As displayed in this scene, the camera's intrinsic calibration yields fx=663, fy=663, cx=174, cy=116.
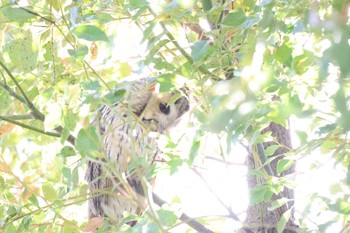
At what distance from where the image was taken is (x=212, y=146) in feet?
4.62

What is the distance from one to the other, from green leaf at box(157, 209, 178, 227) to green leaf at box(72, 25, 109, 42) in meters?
0.26

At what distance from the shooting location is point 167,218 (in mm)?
953

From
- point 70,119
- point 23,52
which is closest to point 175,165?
point 70,119

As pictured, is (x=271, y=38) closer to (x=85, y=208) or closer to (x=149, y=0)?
(x=149, y=0)

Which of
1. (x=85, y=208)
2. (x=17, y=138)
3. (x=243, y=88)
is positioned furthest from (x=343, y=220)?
(x=85, y=208)

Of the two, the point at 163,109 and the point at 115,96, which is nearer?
Result: the point at 115,96

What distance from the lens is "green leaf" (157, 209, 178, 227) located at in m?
0.95

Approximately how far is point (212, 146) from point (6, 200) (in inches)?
17.2

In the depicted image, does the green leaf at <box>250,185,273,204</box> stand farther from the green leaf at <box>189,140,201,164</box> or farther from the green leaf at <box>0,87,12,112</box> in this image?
the green leaf at <box>0,87,12,112</box>

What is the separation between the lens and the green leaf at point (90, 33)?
916 mm

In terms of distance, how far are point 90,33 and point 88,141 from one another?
0.55 feet

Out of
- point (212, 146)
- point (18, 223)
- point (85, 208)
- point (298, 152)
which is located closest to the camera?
point (298, 152)

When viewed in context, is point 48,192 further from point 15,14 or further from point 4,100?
point 15,14

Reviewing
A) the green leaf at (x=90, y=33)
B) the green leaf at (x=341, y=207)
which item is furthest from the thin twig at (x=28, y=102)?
the green leaf at (x=341, y=207)
